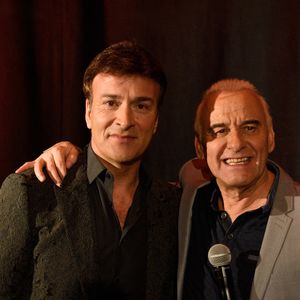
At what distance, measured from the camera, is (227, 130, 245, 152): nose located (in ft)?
5.37

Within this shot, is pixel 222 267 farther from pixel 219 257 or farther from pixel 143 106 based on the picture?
pixel 143 106

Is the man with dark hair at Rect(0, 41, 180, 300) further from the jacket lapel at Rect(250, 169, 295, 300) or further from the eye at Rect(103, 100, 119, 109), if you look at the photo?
the jacket lapel at Rect(250, 169, 295, 300)

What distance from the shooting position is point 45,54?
2.20m

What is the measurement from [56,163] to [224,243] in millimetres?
645

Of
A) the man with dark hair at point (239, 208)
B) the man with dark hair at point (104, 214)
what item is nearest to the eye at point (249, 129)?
the man with dark hair at point (239, 208)

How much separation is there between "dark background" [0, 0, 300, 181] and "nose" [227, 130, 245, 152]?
2.19 ft

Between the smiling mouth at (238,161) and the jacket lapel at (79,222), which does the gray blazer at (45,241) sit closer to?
the jacket lapel at (79,222)

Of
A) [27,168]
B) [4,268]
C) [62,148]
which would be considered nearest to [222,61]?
[62,148]

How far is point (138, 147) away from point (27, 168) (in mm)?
387

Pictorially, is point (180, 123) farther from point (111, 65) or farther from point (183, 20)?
point (111, 65)

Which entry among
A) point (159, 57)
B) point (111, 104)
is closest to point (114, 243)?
point (111, 104)

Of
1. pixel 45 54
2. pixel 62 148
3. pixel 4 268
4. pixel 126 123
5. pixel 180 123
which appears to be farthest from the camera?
pixel 180 123

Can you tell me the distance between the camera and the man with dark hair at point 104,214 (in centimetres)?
143

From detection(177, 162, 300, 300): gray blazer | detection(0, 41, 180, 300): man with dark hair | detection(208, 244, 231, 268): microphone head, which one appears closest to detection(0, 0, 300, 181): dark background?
detection(0, 41, 180, 300): man with dark hair
